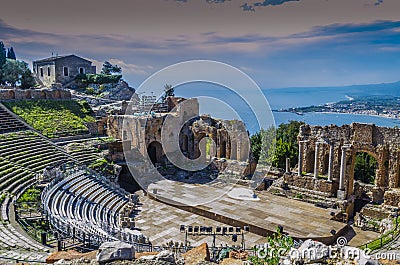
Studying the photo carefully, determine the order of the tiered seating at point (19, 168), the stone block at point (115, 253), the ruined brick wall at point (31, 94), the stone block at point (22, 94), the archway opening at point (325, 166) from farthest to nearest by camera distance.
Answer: the stone block at point (22, 94), the ruined brick wall at point (31, 94), the archway opening at point (325, 166), the tiered seating at point (19, 168), the stone block at point (115, 253)

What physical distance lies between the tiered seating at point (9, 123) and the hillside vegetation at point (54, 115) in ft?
2.86

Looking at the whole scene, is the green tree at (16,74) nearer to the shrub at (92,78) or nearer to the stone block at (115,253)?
the shrub at (92,78)

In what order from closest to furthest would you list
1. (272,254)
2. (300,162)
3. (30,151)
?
(272,254) → (30,151) → (300,162)

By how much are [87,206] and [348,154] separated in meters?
19.1

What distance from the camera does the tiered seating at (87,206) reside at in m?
15.1

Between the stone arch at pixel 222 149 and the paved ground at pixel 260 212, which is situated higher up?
the stone arch at pixel 222 149

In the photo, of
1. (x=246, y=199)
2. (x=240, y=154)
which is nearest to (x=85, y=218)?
(x=246, y=199)

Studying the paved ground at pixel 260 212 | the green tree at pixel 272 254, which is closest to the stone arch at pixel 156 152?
the paved ground at pixel 260 212

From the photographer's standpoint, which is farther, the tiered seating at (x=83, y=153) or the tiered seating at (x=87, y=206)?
the tiered seating at (x=83, y=153)

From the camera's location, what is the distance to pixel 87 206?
20578 millimetres

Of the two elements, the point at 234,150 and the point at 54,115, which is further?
the point at 54,115

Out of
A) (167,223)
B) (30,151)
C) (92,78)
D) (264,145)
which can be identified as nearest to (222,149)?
(264,145)

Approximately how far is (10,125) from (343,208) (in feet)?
89.5

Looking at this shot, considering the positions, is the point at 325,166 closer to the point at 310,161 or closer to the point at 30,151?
the point at 310,161
